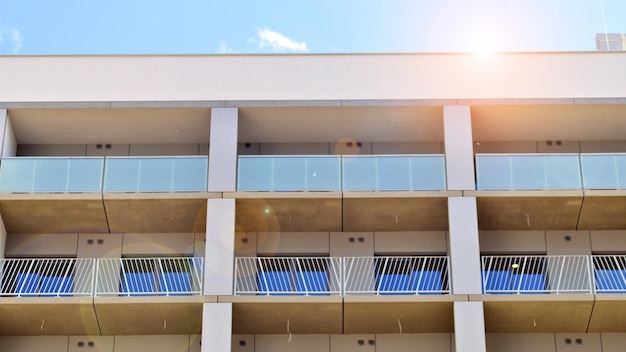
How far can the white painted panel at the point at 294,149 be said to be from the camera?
2739 cm

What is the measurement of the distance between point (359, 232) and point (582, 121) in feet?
23.1

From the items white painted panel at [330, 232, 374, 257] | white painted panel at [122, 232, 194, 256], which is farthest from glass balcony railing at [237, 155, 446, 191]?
white painted panel at [122, 232, 194, 256]

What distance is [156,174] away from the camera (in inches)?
982

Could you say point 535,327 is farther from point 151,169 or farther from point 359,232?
point 151,169

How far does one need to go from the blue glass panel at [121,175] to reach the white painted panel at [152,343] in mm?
3995

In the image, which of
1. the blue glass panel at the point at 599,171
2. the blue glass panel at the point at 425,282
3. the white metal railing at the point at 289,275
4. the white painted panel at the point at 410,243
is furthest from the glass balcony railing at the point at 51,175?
the blue glass panel at the point at 599,171

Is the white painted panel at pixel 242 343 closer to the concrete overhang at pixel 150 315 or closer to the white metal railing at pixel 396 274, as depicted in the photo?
the concrete overhang at pixel 150 315

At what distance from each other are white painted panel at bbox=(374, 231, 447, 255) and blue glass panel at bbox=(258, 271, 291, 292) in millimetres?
2593

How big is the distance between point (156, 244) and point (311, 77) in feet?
20.9

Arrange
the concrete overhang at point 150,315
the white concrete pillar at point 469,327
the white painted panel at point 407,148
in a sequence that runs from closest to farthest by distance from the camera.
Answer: the white concrete pillar at point 469,327 < the concrete overhang at point 150,315 < the white painted panel at point 407,148

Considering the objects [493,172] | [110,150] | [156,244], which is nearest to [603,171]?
[493,172]

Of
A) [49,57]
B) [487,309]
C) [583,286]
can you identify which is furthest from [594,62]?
[49,57]

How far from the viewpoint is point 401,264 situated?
84.6 ft

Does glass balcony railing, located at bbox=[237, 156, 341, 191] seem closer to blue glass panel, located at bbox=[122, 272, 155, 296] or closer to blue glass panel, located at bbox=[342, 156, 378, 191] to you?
blue glass panel, located at bbox=[342, 156, 378, 191]
